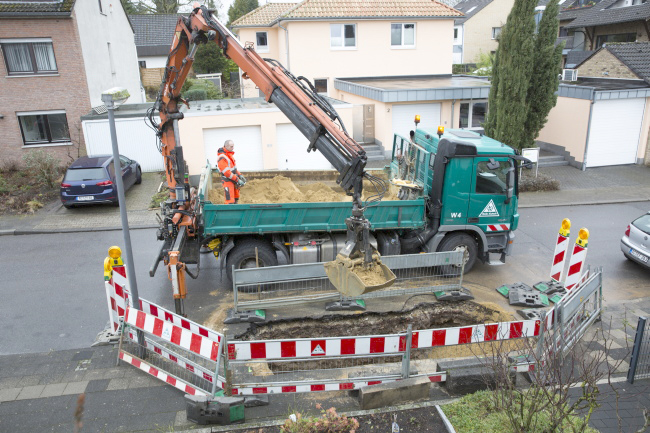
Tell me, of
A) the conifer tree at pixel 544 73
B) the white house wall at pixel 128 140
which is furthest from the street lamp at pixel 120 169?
the conifer tree at pixel 544 73

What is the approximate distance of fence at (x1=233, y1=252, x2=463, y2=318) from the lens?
8.23 metres

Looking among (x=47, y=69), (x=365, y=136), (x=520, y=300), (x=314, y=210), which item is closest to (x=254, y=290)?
(x=314, y=210)

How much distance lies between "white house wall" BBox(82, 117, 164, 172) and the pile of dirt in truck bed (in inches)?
315

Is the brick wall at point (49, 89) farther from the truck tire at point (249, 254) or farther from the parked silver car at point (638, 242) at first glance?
the parked silver car at point (638, 242)

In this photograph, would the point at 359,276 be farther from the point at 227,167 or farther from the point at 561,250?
the point at 561,250

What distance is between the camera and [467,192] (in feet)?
31.1

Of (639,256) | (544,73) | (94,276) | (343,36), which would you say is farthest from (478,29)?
(94,276)

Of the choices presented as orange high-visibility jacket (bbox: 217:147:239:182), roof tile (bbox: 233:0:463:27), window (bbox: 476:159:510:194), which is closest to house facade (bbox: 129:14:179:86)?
roof tile (bbox: 233:0:463:27)

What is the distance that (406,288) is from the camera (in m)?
8.95

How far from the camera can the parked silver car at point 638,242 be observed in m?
9.85

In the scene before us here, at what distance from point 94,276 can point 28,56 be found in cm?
1228

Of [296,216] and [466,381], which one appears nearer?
[466,381]

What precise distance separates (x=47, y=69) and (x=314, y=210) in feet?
48.5

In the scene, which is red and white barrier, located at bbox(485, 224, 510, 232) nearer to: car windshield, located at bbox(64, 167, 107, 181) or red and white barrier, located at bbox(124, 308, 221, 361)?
red and white barrier, located at bbox(124, 308, 221, 361)
